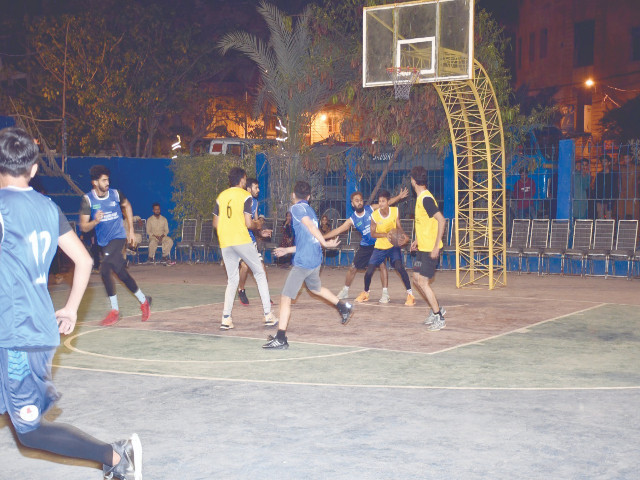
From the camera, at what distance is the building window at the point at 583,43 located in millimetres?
41938

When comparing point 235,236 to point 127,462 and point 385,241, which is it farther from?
point 127,462

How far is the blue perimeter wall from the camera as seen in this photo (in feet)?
76.4

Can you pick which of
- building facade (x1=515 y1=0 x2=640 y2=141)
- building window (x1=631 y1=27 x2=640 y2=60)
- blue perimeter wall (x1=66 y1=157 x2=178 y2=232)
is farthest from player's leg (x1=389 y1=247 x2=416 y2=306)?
building window (x1=631 y1=27 x2=640 y2=60)

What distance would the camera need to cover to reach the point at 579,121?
43531mm

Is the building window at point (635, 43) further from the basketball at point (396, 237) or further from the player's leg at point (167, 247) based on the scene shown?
the basketball at point (396, 237)

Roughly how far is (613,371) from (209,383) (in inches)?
153

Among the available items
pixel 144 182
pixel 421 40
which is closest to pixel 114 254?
pixel 421 40

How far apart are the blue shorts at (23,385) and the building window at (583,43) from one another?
138 ft

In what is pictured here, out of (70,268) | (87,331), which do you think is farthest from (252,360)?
(70,268)

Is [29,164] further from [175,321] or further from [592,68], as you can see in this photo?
[592,68]

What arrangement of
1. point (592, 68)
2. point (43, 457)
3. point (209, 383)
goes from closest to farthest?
1. point (43, 457)
2. point (209, 383)
3. point (592, 68)

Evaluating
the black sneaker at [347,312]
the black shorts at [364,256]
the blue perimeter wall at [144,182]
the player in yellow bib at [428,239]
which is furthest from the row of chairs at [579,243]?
the blue perimeter wall at [144,182]

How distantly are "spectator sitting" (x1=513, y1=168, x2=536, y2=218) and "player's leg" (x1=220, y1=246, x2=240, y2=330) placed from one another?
11.0 meters

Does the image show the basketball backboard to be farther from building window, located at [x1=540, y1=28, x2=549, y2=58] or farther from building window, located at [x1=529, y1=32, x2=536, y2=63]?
building window, located at [x1=529, y1=32, x2=536, y2=63]
